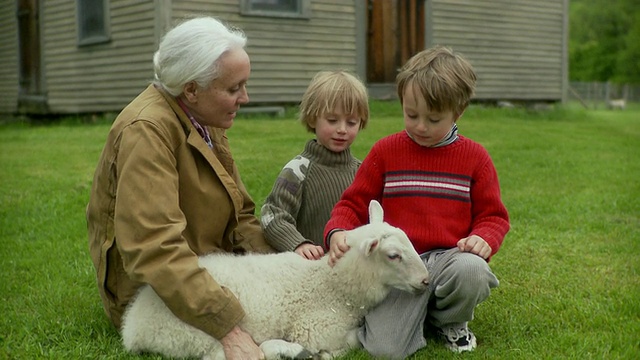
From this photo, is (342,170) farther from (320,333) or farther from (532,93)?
(532,93)

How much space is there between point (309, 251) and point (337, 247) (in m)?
0.33

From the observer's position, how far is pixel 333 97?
426 centimetres

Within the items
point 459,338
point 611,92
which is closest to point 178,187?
point 459,338

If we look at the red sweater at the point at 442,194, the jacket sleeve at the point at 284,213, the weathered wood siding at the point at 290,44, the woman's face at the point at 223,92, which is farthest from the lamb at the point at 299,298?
the weathered wood siding at the point at 290,44

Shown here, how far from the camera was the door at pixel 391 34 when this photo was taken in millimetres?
17422

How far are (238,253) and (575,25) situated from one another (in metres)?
72.6

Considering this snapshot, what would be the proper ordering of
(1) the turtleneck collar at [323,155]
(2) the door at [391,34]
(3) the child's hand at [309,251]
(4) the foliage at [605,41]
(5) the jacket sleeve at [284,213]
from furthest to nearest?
(4) the foliage at [605,41] → (2) the door at [391,34] → (1) the turtleneck collar at [323,155] → (5) the jacket sleeve at [284,213] → (3) the child's hand at [309,251]

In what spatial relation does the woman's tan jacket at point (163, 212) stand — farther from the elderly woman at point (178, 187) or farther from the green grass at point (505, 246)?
the green grass at point (505, 246)

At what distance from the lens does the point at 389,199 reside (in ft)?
12.5

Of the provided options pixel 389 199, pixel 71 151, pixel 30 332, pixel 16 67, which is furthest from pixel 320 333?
pixel 16 67

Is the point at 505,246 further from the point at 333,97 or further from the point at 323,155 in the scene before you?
the point at 333,97

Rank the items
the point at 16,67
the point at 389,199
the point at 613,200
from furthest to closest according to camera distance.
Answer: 1. the point at 16,67
2. the point at 613,200
3. the point at 389,199

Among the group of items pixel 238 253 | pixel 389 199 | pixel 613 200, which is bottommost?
pixel 613 200

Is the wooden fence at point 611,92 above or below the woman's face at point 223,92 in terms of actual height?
below
